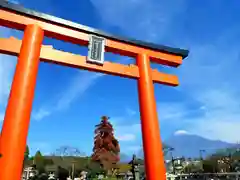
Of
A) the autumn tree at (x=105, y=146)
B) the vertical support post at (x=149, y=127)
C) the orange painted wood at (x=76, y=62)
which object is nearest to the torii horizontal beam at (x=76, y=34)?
the orange painted wood at (x=76, y=62)

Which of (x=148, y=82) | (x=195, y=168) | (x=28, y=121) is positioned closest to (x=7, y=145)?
(x=28, y=121)

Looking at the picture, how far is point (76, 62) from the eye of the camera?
16.2 ft

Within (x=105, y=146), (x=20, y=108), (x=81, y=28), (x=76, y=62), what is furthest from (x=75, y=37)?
(x=105, y=146)

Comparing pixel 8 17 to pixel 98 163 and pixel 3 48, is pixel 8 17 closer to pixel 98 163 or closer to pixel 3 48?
pixel 3 48

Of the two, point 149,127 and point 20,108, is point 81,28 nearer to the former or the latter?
point 20,108

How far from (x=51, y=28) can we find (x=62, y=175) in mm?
27269

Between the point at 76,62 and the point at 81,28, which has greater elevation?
the point at 81,28

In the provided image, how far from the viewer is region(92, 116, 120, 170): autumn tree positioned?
97.1 feet

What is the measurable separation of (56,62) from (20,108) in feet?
4.88

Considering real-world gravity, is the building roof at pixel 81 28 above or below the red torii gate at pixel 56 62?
above

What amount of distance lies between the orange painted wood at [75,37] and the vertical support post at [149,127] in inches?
17.4

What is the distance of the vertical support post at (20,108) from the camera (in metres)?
3.35

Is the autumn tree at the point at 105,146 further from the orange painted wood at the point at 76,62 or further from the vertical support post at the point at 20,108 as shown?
the vertical support post at the point at 20,108

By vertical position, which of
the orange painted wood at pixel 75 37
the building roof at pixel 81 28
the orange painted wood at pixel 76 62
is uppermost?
the building roof at pixel 81 28
